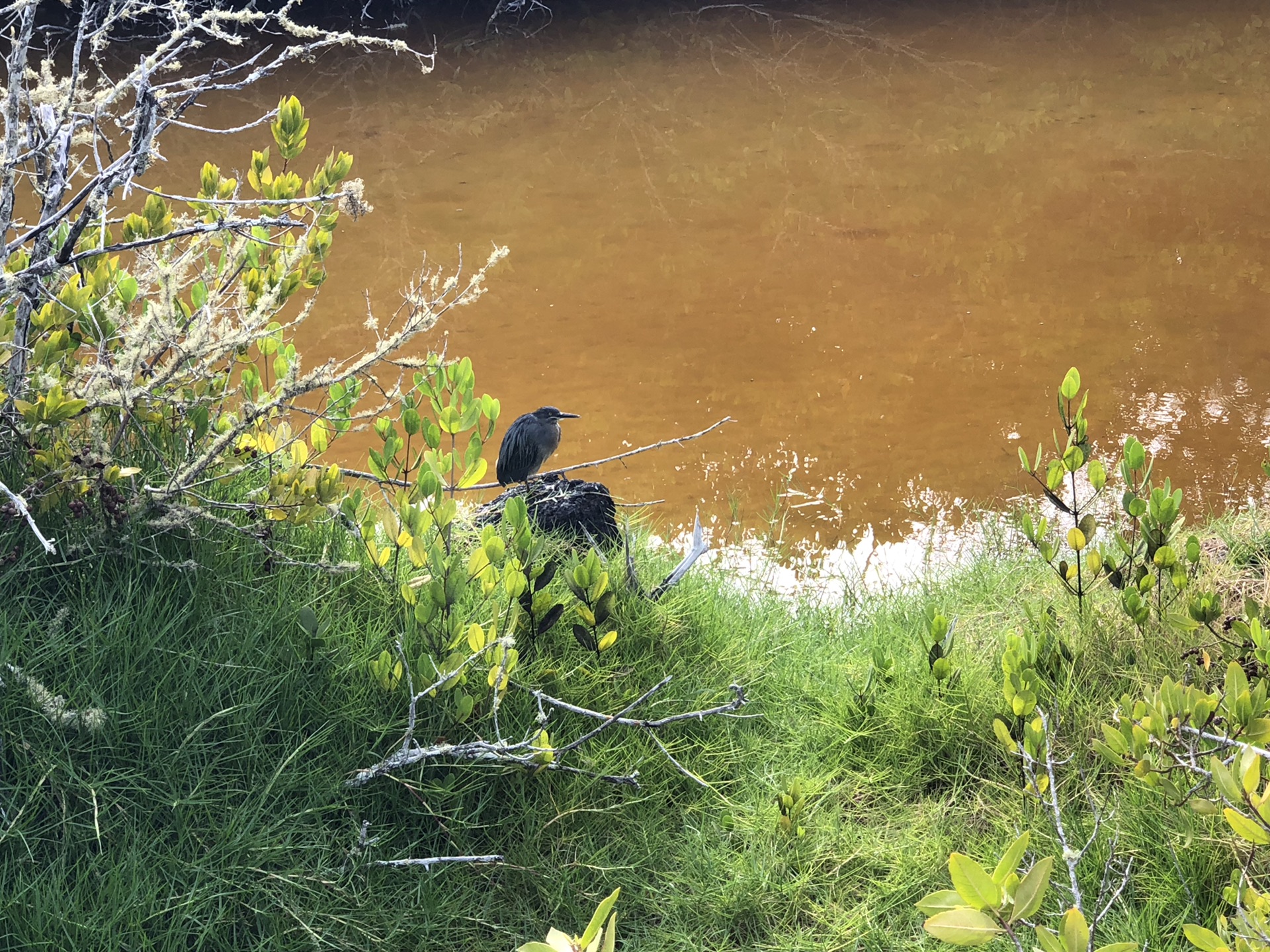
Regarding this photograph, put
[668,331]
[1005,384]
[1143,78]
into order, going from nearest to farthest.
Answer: [1005,384]
[668,331]
[1143,78]

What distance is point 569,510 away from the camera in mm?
2561

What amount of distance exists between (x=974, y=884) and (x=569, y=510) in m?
1.60

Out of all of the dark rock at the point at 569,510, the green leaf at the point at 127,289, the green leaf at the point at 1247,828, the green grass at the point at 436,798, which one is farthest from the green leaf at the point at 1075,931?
the green leaf at the point at 127,289

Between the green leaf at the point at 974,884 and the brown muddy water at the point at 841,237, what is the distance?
82.3 inches

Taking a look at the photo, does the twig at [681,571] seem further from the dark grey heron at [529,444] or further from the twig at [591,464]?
the dark grey heron at [529,444]

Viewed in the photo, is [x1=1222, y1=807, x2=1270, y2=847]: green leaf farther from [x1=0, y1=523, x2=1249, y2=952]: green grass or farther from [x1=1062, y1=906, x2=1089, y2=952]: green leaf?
[x1=0, y1=523, x2=1249, y2=952]: green grass

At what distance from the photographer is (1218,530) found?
271 cm

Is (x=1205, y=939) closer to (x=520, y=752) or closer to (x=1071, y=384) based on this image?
(x=520, y=752)

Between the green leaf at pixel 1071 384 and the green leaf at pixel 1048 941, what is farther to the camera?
the green leaf at pixel 1071 384

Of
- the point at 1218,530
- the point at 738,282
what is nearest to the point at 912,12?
the point at 738,282

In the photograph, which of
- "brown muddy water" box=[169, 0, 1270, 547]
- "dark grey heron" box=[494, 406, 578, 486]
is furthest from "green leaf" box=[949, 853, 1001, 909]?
"brown muddy water" box=[169, 0, 1270, 547]

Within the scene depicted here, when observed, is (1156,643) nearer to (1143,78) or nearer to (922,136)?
(922,136)

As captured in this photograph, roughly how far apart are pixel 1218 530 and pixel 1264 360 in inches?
65.7

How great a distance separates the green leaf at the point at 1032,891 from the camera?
1.07 meters
